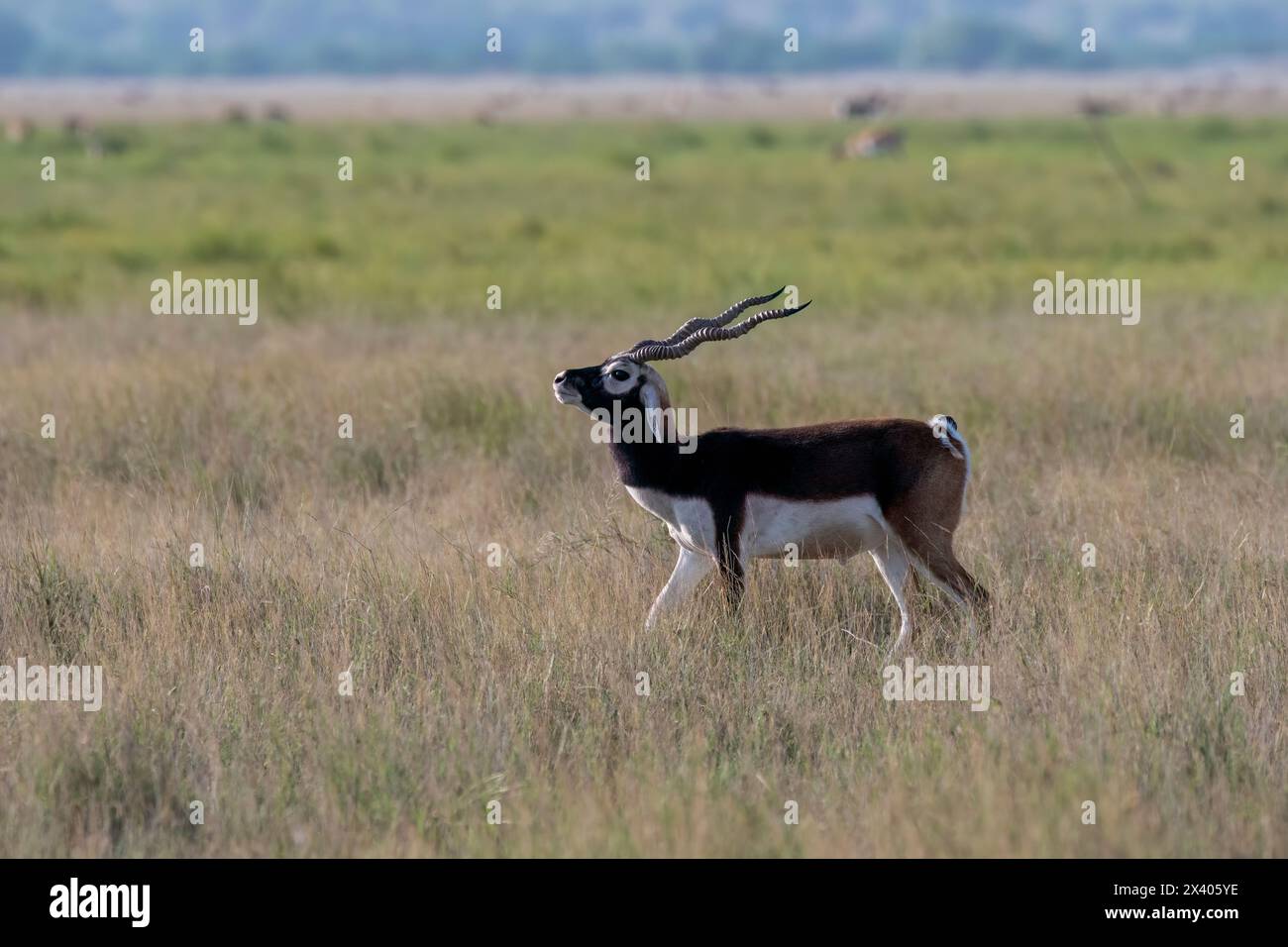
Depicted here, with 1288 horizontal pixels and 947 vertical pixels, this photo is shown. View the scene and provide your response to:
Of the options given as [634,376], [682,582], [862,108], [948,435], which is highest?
[862,108]

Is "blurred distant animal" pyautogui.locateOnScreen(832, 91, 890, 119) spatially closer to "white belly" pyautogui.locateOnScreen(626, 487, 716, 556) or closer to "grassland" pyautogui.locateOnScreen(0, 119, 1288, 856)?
"grassland" pyautogui.locateOnScreen(0, 119, 1288, 856)

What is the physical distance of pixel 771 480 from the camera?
22.2ft

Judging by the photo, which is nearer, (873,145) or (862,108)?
(873,145)

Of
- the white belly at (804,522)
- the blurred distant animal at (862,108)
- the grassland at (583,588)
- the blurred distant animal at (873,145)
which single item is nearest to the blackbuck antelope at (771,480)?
the white belly at (804,522)

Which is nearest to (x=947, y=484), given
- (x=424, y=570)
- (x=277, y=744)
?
(x=424, y=570)

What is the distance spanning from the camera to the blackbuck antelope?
6.77m

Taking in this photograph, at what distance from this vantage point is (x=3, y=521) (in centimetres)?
869

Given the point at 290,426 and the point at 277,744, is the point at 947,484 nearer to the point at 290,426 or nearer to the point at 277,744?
the point at 277,744

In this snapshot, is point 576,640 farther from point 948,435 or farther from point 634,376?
point 948,435

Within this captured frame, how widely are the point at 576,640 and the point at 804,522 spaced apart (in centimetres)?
102

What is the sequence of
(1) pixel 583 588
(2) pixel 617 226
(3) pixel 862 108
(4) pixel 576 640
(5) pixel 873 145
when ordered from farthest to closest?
(3) pixel 862 108
(5) pixel 873 145
(2) pixel 617 226
(1) pixel 583 588
(4) pixel 576 640

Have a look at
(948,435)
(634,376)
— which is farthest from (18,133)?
(948,435)

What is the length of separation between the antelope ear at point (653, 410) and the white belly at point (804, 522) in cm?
45

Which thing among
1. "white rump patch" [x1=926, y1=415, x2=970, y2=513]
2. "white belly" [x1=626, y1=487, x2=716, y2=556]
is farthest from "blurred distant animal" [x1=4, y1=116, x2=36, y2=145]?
"white rump patch" [x1=926, y1=415, x2=970, y2=513]
